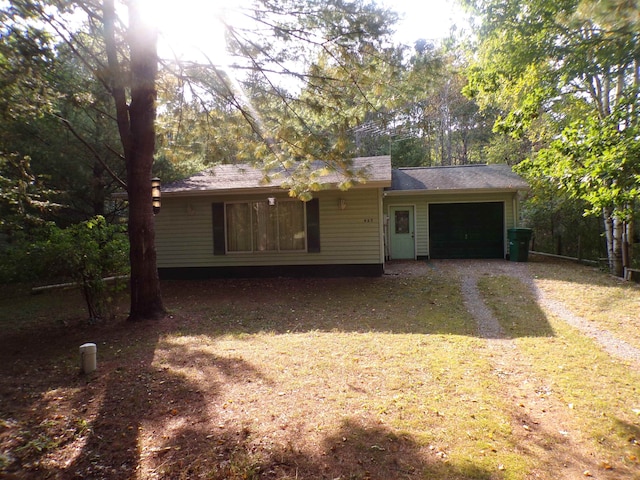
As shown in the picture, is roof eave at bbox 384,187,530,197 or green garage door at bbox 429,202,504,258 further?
green garage door at bbox 429,202,504,258

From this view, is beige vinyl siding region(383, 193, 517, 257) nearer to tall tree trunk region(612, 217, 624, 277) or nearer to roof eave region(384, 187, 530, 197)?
roof eave region(384, 187, 530, 197)

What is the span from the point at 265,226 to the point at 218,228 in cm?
130

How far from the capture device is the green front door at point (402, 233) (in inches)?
525

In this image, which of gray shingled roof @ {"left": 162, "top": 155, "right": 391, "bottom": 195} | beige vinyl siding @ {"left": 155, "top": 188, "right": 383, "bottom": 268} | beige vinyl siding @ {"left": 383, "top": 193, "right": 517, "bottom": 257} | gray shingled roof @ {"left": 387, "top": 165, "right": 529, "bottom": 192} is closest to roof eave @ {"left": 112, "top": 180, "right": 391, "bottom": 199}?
gray shingled roof @ {"left": 162, "top": 155, "right": 391, "bottom": 195}

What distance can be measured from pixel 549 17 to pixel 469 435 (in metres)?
6.30

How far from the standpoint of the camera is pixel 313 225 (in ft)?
32.9

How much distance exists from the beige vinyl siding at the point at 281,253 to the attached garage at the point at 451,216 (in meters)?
3.31

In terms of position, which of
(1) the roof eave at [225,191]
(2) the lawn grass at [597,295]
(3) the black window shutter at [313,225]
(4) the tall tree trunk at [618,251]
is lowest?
(2) the lawn grass at [597,295]

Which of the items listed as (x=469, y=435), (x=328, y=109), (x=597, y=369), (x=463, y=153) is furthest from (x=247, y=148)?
(x=463, y=153)

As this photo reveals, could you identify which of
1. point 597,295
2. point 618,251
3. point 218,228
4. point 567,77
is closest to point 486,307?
point 597,295

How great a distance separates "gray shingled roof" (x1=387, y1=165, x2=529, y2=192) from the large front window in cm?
423

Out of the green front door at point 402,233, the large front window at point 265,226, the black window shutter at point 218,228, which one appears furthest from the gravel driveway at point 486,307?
the black window shutter at point 218,228

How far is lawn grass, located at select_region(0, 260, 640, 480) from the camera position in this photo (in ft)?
8.46

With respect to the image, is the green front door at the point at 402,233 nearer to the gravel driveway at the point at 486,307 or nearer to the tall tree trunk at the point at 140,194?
the gravel driveway at the point at 486,307
